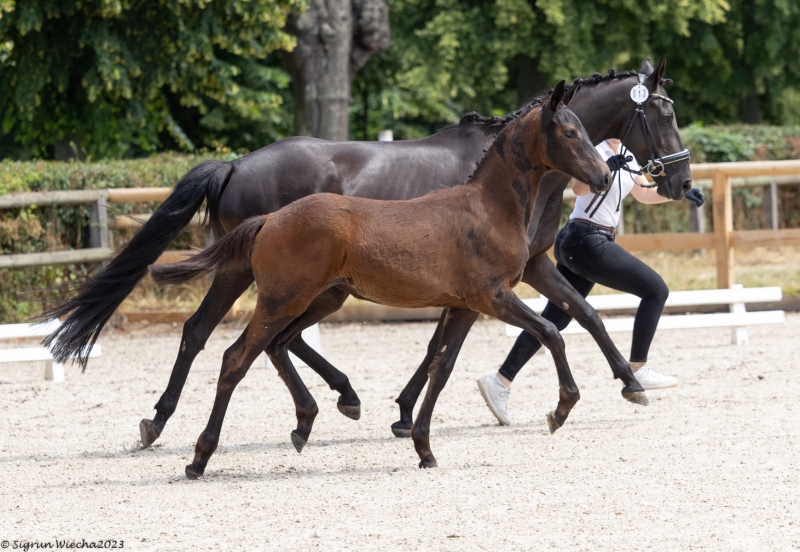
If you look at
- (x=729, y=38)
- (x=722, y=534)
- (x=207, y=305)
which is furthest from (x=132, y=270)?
(x=729, y=38)

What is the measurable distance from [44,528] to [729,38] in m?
17.3

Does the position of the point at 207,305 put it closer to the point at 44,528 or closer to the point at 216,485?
the point at 216,485

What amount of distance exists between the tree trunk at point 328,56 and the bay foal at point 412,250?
8904 millimetres

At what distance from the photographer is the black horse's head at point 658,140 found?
592 cm

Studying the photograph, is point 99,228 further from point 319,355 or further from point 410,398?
point 410,398

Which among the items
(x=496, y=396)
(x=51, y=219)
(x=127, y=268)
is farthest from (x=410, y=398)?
(x=51, y=219)

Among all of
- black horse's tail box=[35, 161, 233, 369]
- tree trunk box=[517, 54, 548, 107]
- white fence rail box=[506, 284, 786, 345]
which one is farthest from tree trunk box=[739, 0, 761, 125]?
black horse's tail box=[35, 161, 233, 369]

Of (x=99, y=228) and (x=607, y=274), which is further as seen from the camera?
(x=99, y=228)

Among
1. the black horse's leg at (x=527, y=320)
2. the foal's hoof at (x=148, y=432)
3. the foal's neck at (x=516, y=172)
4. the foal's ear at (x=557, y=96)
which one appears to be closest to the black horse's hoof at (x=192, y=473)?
the foal's hoof at (x=148, y=432)

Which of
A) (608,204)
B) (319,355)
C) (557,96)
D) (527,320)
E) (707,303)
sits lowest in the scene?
(707,303)

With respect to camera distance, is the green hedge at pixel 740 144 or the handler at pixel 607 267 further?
the green hedge at pixel 740 144

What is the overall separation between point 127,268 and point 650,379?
3084 mm

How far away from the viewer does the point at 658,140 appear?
5.93 m

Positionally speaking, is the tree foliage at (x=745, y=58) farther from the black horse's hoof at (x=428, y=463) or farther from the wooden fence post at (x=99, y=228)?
the black horse's hoof at (x=428, y=463)
